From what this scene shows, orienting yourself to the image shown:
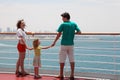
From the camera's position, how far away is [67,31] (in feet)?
20.4

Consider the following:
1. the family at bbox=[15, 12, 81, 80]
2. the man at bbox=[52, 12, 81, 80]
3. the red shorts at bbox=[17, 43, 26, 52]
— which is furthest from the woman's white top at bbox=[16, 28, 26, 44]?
the man at bbox=[52, 12, 81, 80]

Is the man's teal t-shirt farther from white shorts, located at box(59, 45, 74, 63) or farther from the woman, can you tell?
the woman

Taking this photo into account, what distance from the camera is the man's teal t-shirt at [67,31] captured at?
620 cm

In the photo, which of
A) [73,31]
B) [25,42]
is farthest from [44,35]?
[73,31]

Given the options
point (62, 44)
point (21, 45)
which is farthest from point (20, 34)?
point (62, 44)

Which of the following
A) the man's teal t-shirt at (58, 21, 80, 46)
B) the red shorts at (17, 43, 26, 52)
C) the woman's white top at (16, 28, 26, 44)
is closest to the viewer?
the man's teal t-shirt at (58, 21, 80, 46)

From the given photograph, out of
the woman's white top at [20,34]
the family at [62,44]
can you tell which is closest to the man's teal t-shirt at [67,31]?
the family at [62,44]

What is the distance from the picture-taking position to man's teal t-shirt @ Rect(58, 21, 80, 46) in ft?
20.4

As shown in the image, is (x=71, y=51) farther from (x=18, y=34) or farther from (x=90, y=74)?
(x=18, y=34)

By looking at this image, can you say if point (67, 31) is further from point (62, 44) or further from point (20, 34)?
point (20, 34)

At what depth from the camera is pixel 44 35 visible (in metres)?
6.93

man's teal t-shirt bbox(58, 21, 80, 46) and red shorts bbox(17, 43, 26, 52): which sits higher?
man's teal t-shirt bbox(58, 21, 80, 46)

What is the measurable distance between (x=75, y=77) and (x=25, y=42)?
1249mm

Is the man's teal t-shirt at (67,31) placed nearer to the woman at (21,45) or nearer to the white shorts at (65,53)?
the white shorts at (65,53)
